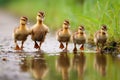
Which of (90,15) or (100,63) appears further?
(90,15)

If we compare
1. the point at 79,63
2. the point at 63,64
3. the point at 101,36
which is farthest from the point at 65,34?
the point at 63,64

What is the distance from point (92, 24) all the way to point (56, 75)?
5122 millimetres

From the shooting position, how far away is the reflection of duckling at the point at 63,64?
10590 mm

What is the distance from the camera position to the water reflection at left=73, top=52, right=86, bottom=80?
35.3 ft

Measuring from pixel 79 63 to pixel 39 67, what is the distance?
1199 millimetres

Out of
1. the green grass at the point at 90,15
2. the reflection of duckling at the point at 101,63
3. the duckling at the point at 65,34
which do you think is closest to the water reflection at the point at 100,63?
the reflection of duckling at the point at 101,63

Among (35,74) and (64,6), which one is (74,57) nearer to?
(35,74)

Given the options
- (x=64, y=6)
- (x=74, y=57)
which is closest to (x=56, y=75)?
(x=74, y=57)

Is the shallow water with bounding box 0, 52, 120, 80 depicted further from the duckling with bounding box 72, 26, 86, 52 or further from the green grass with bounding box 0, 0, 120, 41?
the green grass with bounding box 0, 0, 120, 41

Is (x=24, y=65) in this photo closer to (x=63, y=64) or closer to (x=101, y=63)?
(x=63, y=64)

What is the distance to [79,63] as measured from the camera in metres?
12.2

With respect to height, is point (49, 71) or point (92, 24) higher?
point (92, 24)

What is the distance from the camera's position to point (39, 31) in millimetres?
14406

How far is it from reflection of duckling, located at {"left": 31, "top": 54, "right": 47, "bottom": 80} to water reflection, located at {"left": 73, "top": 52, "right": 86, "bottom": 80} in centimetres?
63
